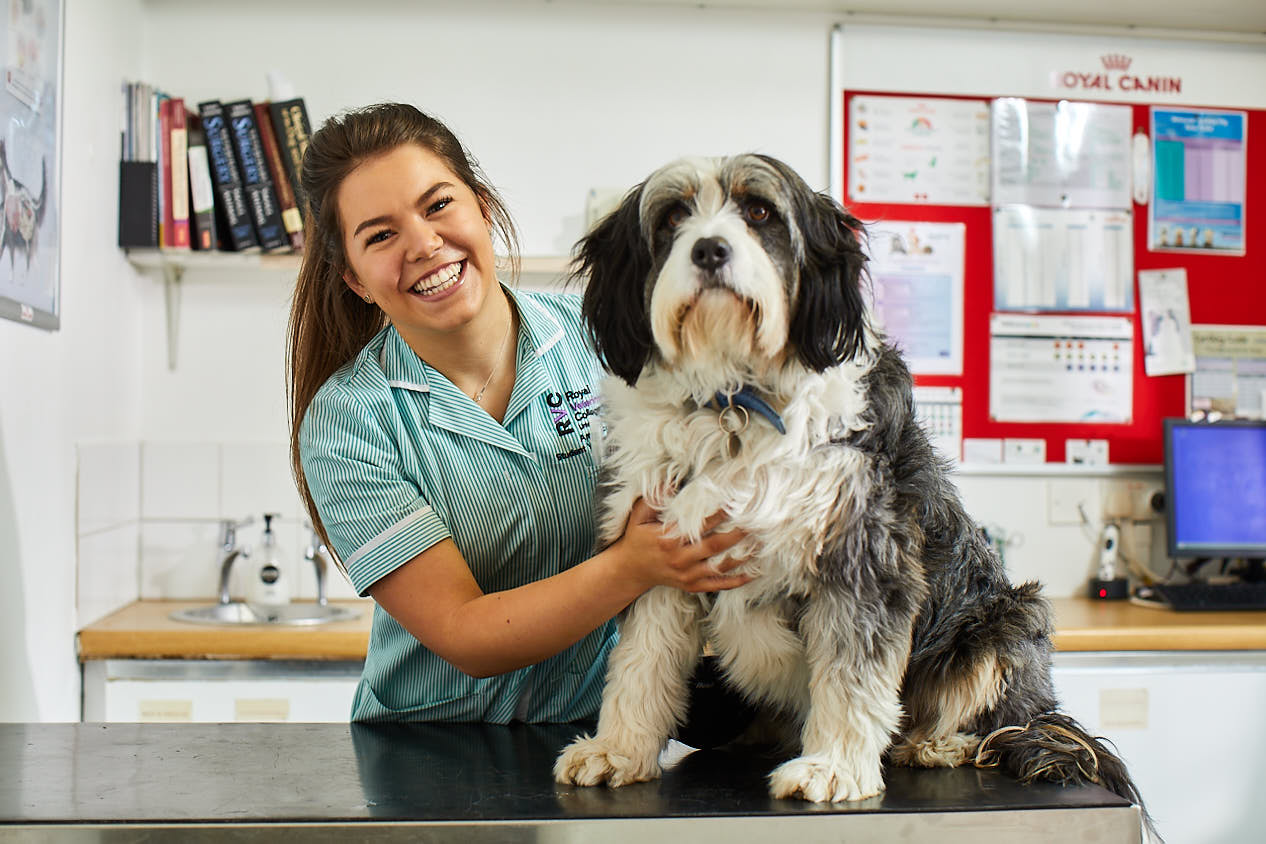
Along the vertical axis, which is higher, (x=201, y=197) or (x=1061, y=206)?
(x=1061, y=206)

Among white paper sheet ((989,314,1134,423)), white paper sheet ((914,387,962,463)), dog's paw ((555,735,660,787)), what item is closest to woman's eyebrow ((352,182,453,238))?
dog's paw ((555,735,660,787))

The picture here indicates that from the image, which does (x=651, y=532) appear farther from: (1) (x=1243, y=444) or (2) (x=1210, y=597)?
(1) (x=1243, y=444)

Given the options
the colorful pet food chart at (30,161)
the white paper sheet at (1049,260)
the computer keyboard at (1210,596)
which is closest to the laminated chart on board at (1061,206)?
the white paper sheet at (1049,260)

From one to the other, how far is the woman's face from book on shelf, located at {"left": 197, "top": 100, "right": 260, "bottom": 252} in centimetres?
184

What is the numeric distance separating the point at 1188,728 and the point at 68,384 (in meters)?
3.29

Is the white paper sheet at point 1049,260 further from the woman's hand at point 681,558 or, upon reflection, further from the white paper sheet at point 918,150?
the woman's hand at point 681,558

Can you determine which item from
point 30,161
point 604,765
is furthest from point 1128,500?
point 30,161

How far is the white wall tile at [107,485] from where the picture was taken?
280cm

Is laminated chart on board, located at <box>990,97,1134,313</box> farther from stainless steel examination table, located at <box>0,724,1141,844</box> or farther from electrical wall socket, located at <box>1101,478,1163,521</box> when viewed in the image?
stainless steel examination table, located at <box>0,724,1141,844</box>

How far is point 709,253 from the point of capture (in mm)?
1212

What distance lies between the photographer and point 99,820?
1.10 metres

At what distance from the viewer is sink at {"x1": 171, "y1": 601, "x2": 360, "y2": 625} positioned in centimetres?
317

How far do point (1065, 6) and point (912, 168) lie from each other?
0.73 meters

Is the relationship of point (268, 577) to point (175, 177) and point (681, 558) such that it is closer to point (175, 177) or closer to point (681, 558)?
point (175, 177)
